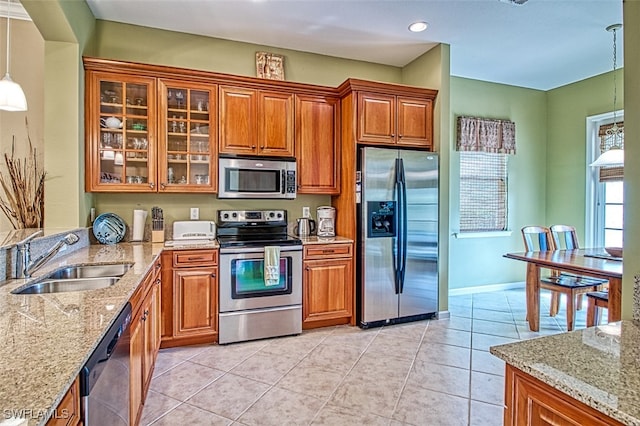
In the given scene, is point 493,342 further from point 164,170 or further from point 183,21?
point 183,21

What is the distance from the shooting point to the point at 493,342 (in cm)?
327

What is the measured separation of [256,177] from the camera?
3590 mm

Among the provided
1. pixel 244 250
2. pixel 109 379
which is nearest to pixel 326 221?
pixel 244 250

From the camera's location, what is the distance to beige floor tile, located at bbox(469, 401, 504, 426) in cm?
208

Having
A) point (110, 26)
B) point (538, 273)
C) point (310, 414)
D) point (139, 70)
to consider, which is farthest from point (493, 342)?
point (110, 26)

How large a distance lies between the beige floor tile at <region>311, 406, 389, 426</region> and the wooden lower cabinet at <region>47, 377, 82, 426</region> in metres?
1.41

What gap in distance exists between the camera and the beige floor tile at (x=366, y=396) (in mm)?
2223

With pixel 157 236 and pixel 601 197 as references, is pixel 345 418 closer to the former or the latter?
pixel 157 236

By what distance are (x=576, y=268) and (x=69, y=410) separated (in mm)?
3305

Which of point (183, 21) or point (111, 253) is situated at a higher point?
point (183, 21)

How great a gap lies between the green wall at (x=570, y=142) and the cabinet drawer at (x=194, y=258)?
15.4 feet

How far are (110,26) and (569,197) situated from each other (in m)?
5.79

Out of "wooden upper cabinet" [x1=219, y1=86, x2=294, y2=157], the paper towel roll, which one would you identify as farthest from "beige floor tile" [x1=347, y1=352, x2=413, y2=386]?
the paper towel roll

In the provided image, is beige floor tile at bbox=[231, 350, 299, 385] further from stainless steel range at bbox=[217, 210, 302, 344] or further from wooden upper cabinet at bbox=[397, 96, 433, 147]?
wooden upper cabinet at bbox=[397, 96, 433, 147]
